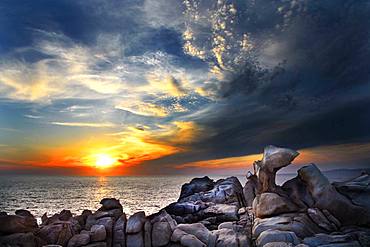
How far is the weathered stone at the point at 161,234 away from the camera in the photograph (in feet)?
102

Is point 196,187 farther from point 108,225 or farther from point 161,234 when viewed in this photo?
point 108,225

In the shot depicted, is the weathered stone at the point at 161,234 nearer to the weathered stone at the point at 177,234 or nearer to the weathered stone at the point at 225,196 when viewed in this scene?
the weathered stone at the point at 177,234

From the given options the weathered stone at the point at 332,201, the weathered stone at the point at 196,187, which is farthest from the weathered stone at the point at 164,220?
the weathered stone at the point at 196,187

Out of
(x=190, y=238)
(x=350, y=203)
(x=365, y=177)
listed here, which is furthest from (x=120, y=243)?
(x=365, y=177)

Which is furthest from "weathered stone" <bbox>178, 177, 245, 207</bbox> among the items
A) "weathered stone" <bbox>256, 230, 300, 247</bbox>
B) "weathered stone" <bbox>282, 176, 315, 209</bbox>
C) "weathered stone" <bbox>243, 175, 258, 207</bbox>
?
"weathered stone" <bbox>256, 230, 300, 247</bbox>

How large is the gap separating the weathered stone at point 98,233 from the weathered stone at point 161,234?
533 cm

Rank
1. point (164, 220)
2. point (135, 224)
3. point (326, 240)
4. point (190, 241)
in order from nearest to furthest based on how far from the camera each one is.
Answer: point (326, 240) < point (190, 241) < point (135, 224) < point (164, 220)

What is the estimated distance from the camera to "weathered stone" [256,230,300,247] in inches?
956

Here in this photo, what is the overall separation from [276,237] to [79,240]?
63.1ft

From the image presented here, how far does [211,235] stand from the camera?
29469 mm

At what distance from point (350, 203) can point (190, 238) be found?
1771cm

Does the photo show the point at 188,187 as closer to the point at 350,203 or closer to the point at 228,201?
the point at 228,201

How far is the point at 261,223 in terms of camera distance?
1152 inches

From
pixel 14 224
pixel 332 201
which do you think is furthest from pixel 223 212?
pixel 14 224
